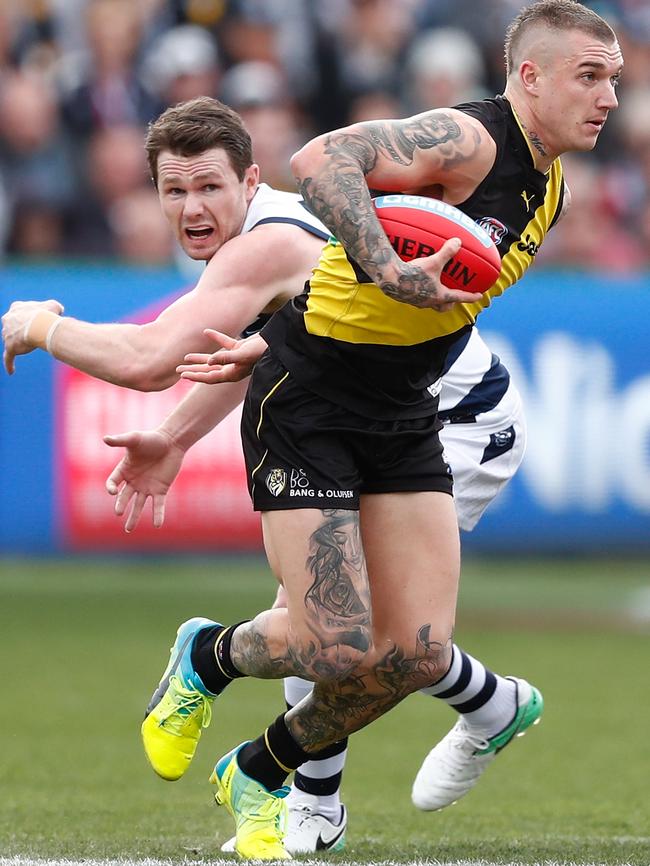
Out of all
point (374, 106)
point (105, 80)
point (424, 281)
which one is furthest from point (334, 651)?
point (374, 106)

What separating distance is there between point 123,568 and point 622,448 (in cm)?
393

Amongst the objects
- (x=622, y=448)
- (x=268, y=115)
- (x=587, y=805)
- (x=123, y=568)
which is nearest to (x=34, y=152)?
(x=268, y=115)

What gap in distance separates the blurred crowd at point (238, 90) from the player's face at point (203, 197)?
22.3 ft

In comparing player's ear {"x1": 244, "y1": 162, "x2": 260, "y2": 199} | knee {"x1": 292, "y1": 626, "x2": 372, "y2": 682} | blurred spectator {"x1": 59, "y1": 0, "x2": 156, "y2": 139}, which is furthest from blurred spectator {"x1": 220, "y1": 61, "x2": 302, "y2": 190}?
knee {"x1": 292, "y1": 626, "x2": 372, "y2": 682}

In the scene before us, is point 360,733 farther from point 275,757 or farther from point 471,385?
point 275,757

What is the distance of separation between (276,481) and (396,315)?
1.97ft

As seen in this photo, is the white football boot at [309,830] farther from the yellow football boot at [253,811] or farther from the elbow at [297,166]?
the elbow at [297,166]

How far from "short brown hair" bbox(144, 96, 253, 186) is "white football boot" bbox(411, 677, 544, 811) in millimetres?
2125

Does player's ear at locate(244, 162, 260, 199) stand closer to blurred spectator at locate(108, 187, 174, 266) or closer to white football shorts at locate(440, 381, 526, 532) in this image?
white football shorts at locate(440, 381, 526, 532)

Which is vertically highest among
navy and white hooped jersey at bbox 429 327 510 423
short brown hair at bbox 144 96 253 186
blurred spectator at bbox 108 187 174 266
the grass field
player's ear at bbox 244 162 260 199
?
blurred spectator at bbox 108 187 174 266

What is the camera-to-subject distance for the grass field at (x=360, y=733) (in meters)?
5.37

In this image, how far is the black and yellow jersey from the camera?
4.76 meters

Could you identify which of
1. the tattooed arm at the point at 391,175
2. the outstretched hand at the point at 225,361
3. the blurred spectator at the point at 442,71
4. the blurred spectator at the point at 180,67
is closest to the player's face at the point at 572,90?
the tattooed arm at the point at 391,175

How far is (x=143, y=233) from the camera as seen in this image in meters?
12.5
